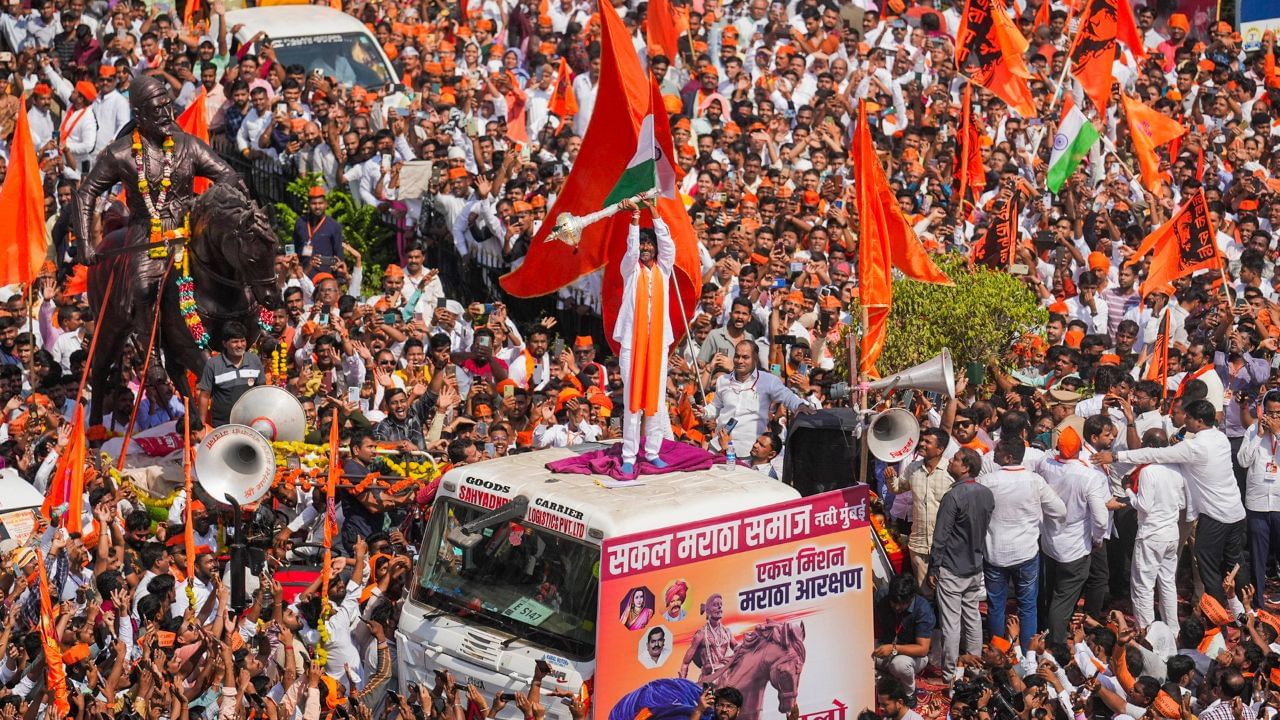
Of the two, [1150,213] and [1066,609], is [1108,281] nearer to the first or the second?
[1150,213]

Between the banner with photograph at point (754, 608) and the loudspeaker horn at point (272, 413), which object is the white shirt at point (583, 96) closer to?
the loudspeaker horn at point (272, 413)

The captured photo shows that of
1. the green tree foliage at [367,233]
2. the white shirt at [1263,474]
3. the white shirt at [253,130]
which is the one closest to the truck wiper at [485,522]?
the white shirt at [1263,474]

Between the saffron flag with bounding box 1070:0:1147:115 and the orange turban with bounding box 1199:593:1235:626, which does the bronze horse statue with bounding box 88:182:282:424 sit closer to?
the orange turban with bounding box 1199:593:1235:626

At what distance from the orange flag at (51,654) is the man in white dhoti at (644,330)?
3521mm

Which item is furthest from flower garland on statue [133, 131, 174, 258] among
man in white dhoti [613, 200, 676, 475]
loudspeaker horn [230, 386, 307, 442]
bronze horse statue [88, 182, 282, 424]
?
man in white dhoti [613, 200, 676, 475]

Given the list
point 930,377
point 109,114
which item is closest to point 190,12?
point 109,114

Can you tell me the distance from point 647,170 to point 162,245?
462 cm

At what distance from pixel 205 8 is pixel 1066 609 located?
15.0 m

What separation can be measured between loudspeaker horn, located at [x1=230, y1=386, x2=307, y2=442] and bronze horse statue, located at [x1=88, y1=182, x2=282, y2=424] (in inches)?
25.7

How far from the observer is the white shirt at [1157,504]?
15.5 meters

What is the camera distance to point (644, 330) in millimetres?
13578

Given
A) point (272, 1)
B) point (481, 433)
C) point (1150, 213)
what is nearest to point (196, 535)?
point (481, 433)

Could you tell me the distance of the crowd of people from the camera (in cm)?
1355

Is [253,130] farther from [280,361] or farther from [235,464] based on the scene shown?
[235,464]
